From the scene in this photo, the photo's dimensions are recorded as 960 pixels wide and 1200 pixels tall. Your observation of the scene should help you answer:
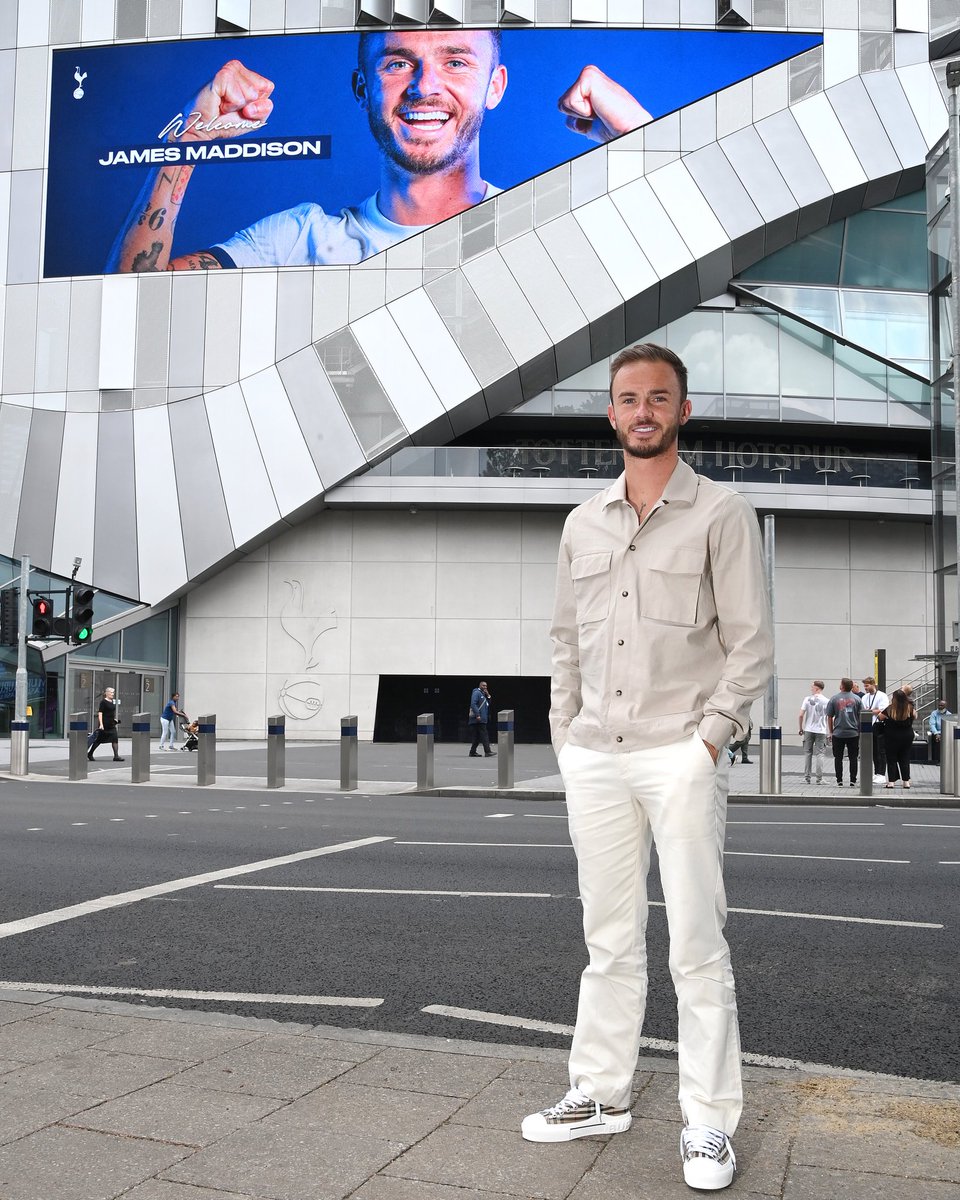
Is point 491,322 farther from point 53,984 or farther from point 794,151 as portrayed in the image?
point 53,984

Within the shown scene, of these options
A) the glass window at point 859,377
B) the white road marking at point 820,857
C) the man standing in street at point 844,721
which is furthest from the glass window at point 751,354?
the white road marking at point 820,857

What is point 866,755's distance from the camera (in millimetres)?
16172

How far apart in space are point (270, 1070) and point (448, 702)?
3020cm

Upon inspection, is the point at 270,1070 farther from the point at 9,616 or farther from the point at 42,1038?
the point at 9,616

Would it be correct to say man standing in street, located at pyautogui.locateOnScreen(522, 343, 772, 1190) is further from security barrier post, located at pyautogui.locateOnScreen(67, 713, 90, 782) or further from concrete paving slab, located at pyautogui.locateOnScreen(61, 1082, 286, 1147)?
security barrier post, located at pyautogui.locateOnScreen(67, 713, 90, 782)

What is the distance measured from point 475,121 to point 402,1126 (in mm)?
35181

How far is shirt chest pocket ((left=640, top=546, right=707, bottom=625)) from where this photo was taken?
3232 mm

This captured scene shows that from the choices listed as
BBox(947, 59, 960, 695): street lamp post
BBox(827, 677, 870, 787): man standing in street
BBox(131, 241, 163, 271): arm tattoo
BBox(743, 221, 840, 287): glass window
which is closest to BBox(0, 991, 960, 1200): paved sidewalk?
BBox(827, 677, 870, 787): man standing in street

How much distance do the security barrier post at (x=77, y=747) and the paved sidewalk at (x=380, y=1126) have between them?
15.5 metres

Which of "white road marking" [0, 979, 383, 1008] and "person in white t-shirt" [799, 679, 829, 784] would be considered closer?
"white road marking" [0, 979, 383, 1008]

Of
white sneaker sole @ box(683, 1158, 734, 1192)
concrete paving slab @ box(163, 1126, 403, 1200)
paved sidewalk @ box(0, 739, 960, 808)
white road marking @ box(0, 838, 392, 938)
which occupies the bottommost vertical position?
paved sidewalk @ box(0, 739, 960, 808)

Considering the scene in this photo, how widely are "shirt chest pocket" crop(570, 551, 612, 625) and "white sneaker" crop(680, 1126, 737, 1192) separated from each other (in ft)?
4.40

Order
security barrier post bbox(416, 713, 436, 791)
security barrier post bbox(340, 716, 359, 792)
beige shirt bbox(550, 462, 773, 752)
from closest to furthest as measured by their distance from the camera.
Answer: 1. beige shirt bbox(550, 462, 773, 752)
2. security barrier post bbox(416, 713, 436, 791)
3. security barrier post bbox(340, 716, 359, 792)

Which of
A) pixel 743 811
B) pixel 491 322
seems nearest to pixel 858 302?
pixel 491 322
